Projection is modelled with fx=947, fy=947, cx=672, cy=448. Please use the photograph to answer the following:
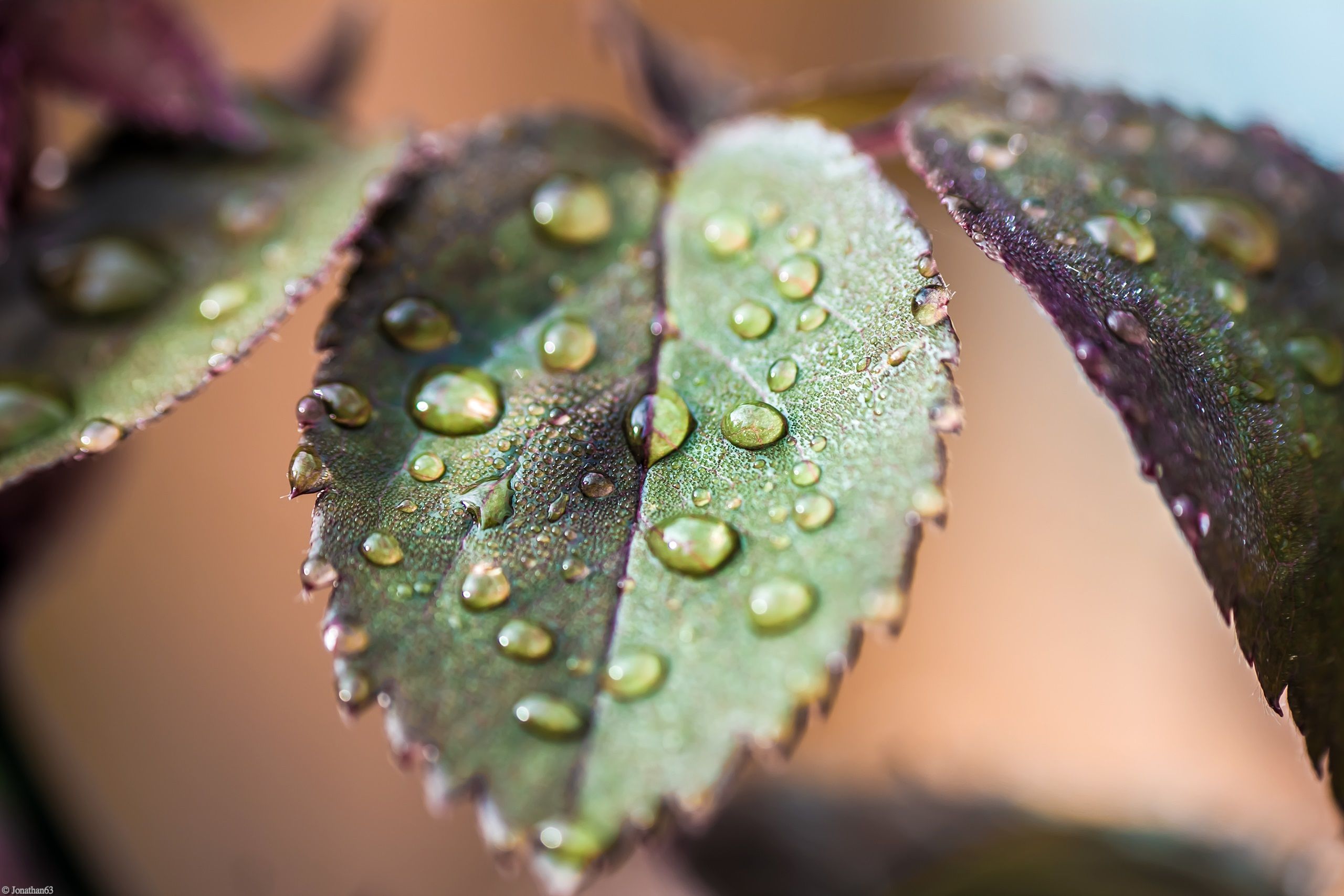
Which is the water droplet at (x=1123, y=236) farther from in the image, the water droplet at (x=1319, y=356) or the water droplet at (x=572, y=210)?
the water droplet at (x=572, y=210)

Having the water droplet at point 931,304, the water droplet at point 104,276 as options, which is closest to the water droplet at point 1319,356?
the water droplet at point 931,304

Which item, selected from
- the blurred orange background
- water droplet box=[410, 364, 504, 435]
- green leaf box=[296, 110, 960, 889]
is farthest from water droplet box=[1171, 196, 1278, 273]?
the blurred orange background

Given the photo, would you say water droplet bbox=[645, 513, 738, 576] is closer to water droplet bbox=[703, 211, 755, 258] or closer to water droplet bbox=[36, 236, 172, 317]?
water droplet bbox=[703, 211, 755, 258]

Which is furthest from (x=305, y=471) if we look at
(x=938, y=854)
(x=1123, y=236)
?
(x=938, y=854)

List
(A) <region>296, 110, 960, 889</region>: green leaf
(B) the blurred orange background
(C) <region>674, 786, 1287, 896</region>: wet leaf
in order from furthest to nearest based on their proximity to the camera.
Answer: (B) the blurred orange background < (C) <region>674, 786, 1287, 896</region>: wet leaf < (A) <region>296, 110, 960, 889</region>: green leaf

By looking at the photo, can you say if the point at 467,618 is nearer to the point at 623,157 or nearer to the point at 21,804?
the point at 623,157

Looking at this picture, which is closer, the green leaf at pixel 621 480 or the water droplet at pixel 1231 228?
the green leaf at pixel 621 480

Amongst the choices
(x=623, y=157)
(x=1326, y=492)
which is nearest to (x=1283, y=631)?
(x=1326, y=492)
